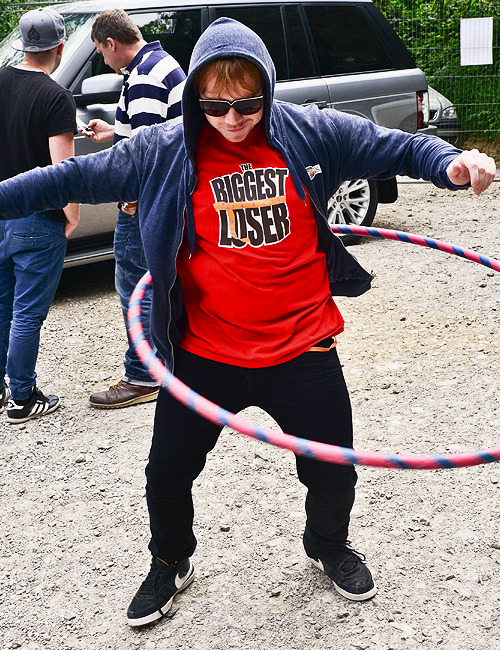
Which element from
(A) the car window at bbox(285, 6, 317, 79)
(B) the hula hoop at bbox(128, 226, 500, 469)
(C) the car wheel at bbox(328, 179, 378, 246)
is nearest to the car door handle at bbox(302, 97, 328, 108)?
(A) the car window at bbox(285, 6, 317, 79)

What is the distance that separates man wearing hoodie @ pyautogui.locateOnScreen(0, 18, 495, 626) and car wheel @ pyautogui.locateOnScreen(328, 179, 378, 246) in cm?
497

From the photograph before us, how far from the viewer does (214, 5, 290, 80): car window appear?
7043 mm

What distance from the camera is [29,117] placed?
4.46 meters

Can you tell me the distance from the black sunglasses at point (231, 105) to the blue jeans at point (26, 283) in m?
2.41

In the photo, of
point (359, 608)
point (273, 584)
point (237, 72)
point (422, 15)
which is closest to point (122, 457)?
point (273, 584)

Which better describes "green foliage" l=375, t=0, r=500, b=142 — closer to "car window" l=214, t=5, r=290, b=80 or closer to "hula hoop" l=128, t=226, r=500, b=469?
"car window" l=214, t=5, r=290, b=80

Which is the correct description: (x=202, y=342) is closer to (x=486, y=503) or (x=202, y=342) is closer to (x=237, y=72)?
(x=237, y=72)

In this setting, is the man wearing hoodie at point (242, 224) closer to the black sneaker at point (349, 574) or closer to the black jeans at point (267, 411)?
the black jeans at point (267, 411)

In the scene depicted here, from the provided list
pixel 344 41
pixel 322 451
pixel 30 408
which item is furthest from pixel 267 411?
pixel 344 41

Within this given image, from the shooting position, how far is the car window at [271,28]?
7043 millimetres

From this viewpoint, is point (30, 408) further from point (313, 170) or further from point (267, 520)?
point (313, 170)

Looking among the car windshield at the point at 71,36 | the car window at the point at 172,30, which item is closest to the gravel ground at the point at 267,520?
the car windshield at the point at 71,36

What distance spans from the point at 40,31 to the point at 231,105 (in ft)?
8.25

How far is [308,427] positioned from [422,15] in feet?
34.3
